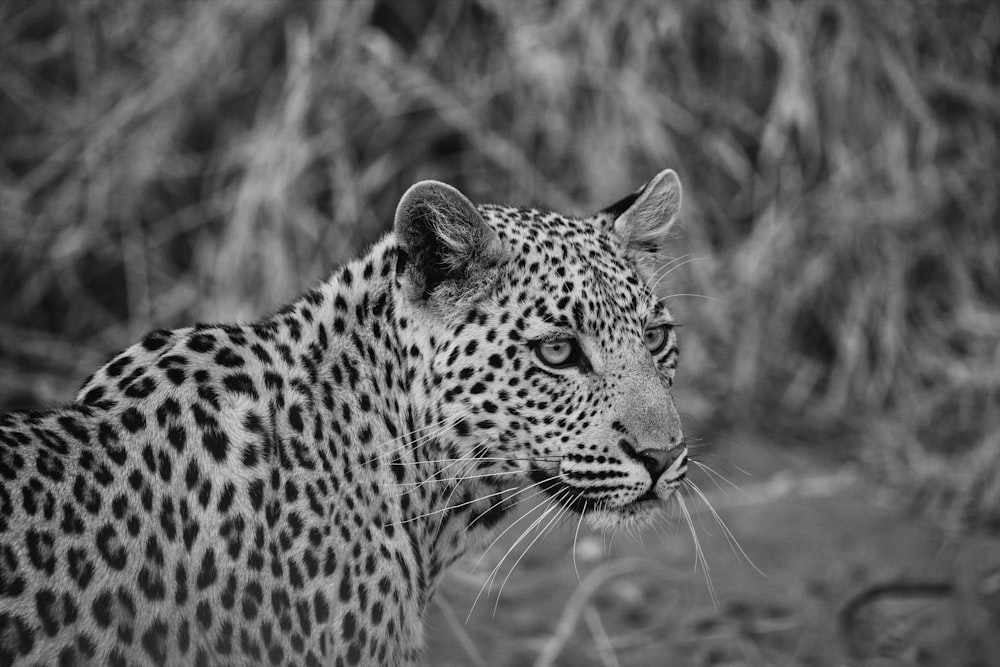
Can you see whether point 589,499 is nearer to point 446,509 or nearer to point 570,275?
point 446,509

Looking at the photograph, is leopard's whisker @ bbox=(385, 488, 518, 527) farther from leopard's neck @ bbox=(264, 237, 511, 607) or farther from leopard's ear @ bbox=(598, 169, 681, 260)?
leopard's ear @ bbox=(598, 169, 681, 260)

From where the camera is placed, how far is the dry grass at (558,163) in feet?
28.5

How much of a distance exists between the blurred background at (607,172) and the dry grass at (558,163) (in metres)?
0.02

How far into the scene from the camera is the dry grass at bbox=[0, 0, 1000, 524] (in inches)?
342

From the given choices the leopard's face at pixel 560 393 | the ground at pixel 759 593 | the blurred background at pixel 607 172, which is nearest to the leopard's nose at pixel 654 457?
the leopard's face at pixel 560 393

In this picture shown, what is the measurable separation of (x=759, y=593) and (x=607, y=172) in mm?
3350

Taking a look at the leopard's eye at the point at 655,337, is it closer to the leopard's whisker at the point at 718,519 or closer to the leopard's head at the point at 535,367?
the leopard's head at the point at 535,367

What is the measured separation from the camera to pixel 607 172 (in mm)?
8773

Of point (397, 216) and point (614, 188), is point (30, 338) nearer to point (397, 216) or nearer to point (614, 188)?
point (614, 188)

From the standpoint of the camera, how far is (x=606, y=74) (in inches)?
346

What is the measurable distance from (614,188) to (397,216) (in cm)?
523

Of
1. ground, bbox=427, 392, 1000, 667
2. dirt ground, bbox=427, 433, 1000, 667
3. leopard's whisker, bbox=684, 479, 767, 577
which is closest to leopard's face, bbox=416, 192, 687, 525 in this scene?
Result: leopard's whisker, bbox=684, 479, 767, 577

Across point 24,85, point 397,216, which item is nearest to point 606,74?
point 24,85

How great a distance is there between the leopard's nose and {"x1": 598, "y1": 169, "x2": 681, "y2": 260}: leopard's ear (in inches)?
36.5
